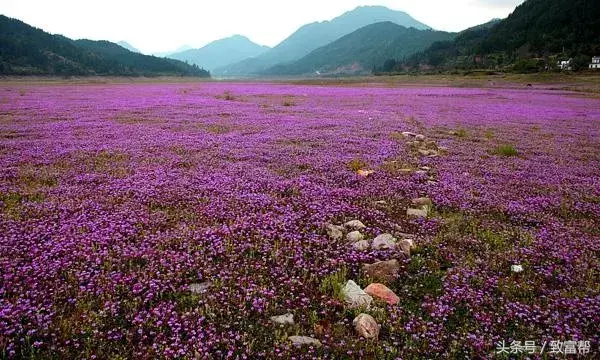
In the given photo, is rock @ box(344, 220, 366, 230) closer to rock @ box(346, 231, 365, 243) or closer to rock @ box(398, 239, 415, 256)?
rock @ box(346, 231, 365, 243)

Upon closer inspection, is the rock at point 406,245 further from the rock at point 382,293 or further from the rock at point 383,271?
A: the rock at point 382,293

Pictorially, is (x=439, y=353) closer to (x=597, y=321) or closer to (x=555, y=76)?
(x=597, y=321)

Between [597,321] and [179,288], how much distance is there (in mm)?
6618

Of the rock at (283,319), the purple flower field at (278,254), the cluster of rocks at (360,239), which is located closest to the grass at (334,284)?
the purple flower field at (278,254)

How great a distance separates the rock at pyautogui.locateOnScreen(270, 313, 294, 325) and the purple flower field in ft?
0.39

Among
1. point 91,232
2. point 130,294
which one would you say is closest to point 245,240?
point 130,294

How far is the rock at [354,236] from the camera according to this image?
812 cm

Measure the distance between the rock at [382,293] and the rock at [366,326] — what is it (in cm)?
68

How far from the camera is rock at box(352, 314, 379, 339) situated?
5.21 metres

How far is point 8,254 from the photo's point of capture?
685 cm

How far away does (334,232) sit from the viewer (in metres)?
8.33

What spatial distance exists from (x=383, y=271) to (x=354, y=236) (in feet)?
4.87

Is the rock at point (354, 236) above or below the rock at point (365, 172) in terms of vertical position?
below

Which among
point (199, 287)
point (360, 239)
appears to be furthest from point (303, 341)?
point (360, 239)
